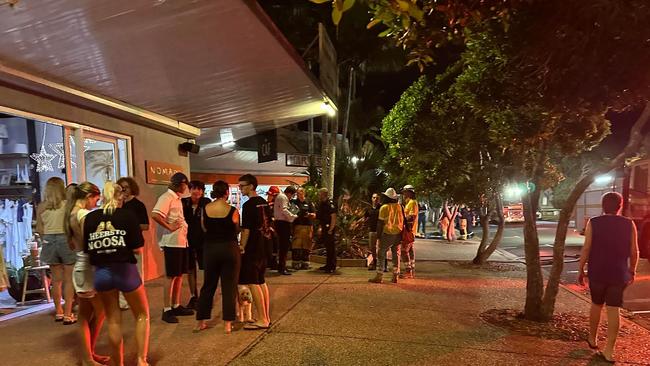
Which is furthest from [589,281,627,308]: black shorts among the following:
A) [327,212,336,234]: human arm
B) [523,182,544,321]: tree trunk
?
[327,212,336,234]: human arm

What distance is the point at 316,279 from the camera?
8336mm

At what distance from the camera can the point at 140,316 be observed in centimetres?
394

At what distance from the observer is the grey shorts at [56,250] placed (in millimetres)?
5445

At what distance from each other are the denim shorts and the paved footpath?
99cm

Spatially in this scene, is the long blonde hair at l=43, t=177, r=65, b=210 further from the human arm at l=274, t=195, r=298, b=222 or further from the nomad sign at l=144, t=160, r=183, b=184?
the human arm at l=274, t=195, r=298, b=222

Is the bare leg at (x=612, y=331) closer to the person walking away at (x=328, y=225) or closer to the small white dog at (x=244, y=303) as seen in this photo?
the small white dog at (x=244, y=303)

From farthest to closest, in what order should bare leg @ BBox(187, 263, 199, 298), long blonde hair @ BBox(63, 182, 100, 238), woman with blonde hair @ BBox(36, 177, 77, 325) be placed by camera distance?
1. bare leg @ BBox(187, 263, 199, 298)
2. woman with blonde hair @ BBox(36, 177, 77, 325)
3. long blonde hair @ BBox(63, 182, 100, 238)

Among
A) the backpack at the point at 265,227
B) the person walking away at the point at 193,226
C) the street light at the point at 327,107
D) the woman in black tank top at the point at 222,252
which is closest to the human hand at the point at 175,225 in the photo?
the person walking away at the point at 193,226

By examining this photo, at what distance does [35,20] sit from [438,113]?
727 centimetres

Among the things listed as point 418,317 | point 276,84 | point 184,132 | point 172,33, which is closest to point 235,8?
point 172,33

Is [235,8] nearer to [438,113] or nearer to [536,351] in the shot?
[536,351]

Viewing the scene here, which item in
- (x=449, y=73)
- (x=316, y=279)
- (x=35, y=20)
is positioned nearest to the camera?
(x=35, y=20)

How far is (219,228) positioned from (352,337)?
1838 millimetres

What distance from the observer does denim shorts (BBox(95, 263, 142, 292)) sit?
12.1 ft
